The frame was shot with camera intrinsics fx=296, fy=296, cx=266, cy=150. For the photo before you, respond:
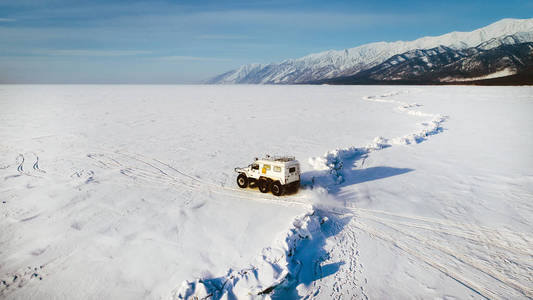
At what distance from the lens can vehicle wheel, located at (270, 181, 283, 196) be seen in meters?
12.8

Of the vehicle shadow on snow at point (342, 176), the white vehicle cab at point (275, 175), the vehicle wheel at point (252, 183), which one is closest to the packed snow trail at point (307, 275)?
the white vehicle cab at point (275, 175)

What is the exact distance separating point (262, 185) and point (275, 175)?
0.89 metres

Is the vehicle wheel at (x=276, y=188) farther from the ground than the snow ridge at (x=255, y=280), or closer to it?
farther from the ground

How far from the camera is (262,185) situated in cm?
1349

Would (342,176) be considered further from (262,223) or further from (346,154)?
(262,223)

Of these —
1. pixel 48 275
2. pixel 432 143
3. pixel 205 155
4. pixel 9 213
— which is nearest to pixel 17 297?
pixel 48 275

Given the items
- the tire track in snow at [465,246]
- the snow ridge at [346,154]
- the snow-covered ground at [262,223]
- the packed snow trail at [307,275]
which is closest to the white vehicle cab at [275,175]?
the snow-covered ground at [262,223]

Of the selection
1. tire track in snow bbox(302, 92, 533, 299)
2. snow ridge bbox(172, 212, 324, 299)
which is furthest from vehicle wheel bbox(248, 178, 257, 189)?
snow ridge bbox(172, 212, 324, 299)

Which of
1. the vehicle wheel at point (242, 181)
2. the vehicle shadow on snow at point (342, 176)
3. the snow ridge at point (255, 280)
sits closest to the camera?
the snow ridge at point (255, 280)

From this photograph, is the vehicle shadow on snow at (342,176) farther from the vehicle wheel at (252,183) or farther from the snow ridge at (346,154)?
the vehicle wheel at (252,183)

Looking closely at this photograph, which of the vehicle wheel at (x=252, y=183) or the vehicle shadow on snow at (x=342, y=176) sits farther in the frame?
the vehicle shadow on snow at (x=342, y=176)

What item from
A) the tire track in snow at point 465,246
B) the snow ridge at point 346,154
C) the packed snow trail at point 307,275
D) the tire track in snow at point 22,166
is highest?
the tire track in snow at point 22,166

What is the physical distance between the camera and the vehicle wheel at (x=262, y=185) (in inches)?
528

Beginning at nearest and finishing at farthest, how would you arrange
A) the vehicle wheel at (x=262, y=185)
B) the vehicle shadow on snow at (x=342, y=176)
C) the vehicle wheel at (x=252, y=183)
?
the vehicle wheel at (x=262, y=185) → the vehicle wheel at (x=252, y=183) → the vehicle shadow on snow at (x=342, y=176)
